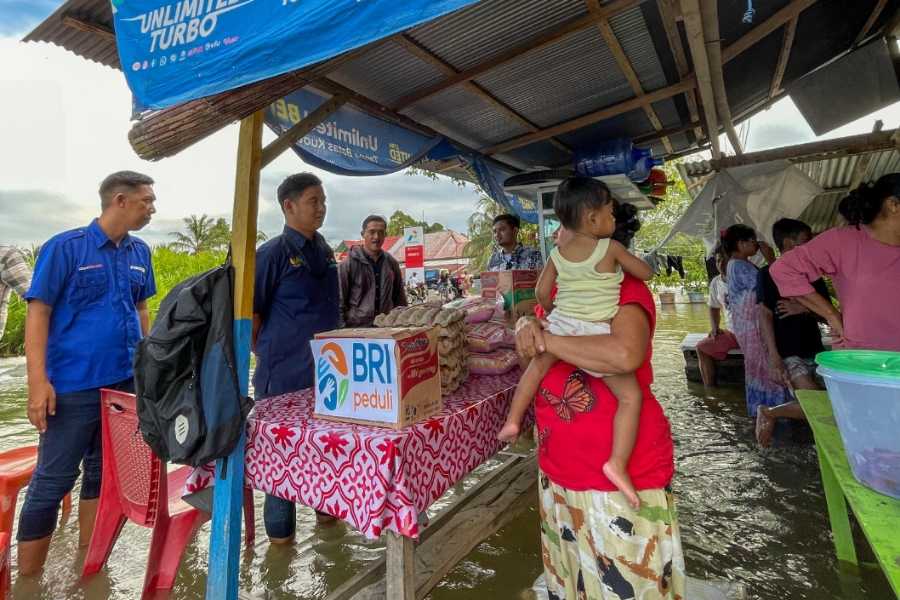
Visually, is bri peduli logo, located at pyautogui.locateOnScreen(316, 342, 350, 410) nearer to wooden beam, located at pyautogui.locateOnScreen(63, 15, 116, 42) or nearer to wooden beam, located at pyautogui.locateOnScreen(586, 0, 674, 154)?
wooden beam, located at pyautogui.locateOnScreen(63, 15, 116, 42)

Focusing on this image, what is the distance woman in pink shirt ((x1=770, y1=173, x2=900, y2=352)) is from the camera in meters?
2.15

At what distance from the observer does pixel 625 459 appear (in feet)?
4.42

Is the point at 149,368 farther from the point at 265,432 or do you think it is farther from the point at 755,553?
the point at 755,553

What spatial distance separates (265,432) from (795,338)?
371 cm

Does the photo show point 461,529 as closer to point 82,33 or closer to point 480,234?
point 82,33

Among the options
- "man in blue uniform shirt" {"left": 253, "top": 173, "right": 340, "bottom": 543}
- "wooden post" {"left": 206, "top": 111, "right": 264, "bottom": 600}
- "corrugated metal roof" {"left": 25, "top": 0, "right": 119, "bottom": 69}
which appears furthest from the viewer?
"man in blue uniform shirt" {"left": 253, "top": 173, "right": 340, "bottom": 543}

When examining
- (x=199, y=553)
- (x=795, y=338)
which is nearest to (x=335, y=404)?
(x=199, y=553)

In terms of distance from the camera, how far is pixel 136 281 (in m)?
2.71

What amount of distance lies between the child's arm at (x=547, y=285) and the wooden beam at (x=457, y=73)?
1.53m

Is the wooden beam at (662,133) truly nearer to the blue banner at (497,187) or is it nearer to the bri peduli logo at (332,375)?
the blue banner at (497,187)

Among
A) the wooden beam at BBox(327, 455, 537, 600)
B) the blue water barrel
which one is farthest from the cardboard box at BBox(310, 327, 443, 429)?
the blue water barrel

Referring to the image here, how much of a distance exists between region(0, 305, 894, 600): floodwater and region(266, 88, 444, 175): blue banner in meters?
2.47

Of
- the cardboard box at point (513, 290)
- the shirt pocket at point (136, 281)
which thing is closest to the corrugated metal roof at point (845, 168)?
the cardboard box at point (513, 290)

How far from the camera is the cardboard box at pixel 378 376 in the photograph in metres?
1.49
